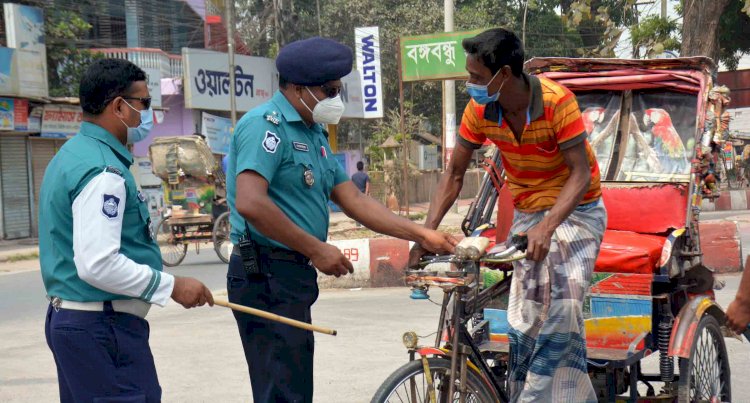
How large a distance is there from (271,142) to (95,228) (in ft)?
2.49

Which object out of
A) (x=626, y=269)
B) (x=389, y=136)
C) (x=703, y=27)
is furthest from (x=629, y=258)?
(x=389, y=136)

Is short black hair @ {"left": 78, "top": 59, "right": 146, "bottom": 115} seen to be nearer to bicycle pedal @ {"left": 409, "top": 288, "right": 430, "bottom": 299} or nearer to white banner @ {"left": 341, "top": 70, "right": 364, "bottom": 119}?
bicycle pedal @ {"left": 409, "top": 288, "right": 430, "bottom": 299}

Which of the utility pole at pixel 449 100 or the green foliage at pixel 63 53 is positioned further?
the utility pole at pixel 449 100

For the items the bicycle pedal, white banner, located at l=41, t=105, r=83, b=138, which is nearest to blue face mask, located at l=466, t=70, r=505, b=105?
the bicycle pedal

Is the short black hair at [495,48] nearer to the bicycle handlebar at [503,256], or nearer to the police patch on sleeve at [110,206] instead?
the bicycle handlebar at [503,256]

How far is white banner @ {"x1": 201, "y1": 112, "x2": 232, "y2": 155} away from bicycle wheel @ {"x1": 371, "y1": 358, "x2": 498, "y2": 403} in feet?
77.0

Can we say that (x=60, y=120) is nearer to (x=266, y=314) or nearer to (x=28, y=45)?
(x=28, y=45)

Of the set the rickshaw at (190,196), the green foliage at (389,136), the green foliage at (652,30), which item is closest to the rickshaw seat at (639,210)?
the rickshaw at (190,196)

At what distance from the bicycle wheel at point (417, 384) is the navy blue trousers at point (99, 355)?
885 millimetres

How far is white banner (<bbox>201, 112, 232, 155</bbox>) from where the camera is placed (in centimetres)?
2673

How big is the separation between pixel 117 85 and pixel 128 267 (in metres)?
0.63

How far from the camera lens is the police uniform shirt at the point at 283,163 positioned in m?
3.46

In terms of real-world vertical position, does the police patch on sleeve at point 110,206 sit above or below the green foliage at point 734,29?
below

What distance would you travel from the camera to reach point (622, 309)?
4.75 metres
